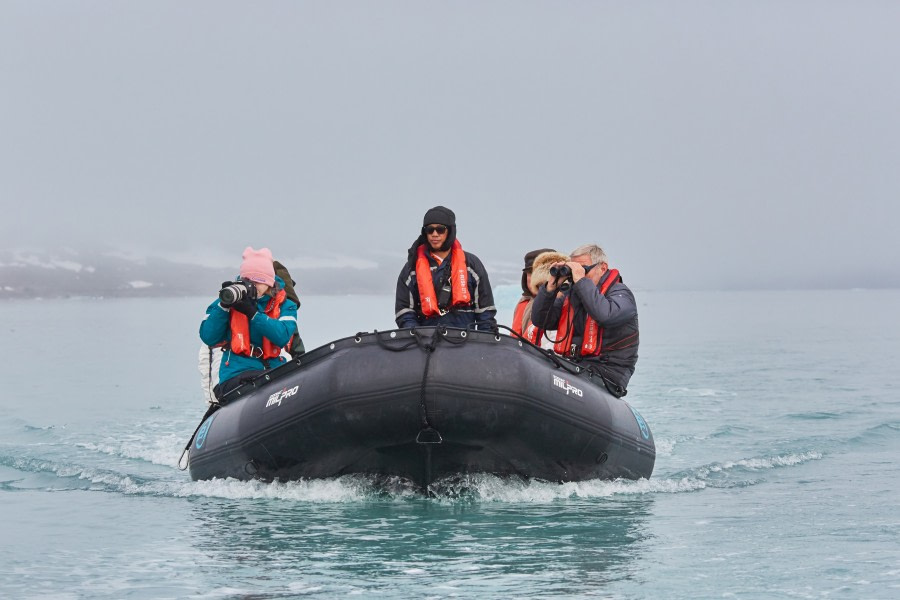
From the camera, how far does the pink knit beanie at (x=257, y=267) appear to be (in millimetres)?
7602

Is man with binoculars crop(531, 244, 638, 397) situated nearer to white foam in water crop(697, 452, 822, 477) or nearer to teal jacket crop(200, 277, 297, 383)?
white foam in water crop(697, 452, 822, 477)

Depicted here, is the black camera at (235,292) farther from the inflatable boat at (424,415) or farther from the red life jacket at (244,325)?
the inflatable boat at (424,415)

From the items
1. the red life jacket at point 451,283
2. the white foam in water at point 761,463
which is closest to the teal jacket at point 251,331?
the red life jacket at point 451,283

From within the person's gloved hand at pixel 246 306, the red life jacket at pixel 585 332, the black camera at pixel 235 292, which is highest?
the black camera at pixel 235 292

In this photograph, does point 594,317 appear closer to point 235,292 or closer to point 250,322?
point 250,322

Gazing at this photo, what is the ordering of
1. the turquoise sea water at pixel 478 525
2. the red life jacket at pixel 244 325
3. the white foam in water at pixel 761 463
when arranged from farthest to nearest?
the white foam in water at pixel 761 463, the red life jacket at pixel 244 325, the turquoise sea water at pixel 478 525

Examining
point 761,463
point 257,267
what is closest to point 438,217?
point 257,267

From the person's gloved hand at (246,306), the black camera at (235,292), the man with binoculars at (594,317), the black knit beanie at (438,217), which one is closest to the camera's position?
the black camera at (235,292)

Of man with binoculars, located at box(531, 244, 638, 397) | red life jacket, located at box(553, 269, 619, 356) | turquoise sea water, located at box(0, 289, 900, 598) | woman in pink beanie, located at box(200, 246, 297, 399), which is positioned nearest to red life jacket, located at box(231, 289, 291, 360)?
woman in pink beanie, located at box(200, 246, 297, 399)

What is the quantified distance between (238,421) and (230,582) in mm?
2524

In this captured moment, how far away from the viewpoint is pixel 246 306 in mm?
7484

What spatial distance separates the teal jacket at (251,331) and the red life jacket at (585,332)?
6.62 ft

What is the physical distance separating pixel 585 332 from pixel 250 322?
2.51 m

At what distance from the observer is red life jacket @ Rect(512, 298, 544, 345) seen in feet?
27.8
